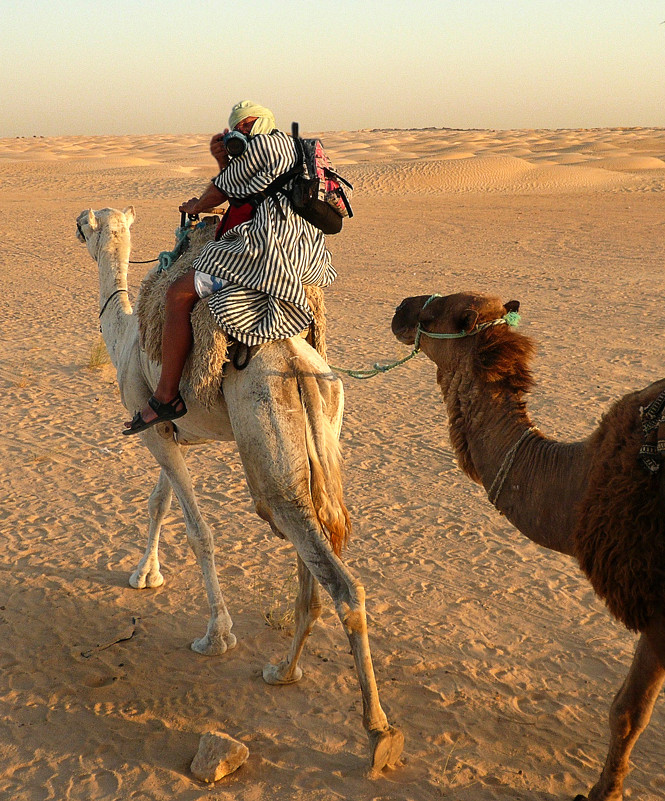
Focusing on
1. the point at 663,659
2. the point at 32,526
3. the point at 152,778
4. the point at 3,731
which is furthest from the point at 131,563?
the point at 663,659

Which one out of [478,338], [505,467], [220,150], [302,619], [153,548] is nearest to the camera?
[505,467]

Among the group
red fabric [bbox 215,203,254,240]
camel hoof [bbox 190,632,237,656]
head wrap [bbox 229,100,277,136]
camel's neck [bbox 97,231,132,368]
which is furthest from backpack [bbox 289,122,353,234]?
camel hoof [bbox 190,632,237,656]

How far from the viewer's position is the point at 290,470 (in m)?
3.72

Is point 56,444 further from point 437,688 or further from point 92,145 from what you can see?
point 92,145

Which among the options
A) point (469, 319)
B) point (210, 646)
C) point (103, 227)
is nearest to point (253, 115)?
point (469, 319)

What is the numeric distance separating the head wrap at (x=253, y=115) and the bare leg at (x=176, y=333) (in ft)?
2.52

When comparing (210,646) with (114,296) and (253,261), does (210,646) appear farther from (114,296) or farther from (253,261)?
(114,296)

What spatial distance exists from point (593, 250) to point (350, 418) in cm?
1139

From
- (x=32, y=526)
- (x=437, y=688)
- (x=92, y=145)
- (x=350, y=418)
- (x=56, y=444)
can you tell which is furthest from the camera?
(x=92, y=145)

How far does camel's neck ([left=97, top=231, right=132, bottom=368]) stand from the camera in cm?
502

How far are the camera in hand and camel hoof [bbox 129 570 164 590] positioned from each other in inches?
107

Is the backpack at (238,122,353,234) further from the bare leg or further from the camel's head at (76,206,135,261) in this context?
the camel's head at (76,206,135,261)

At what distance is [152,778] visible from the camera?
11.7 feet

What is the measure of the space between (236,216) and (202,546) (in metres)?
1.80
